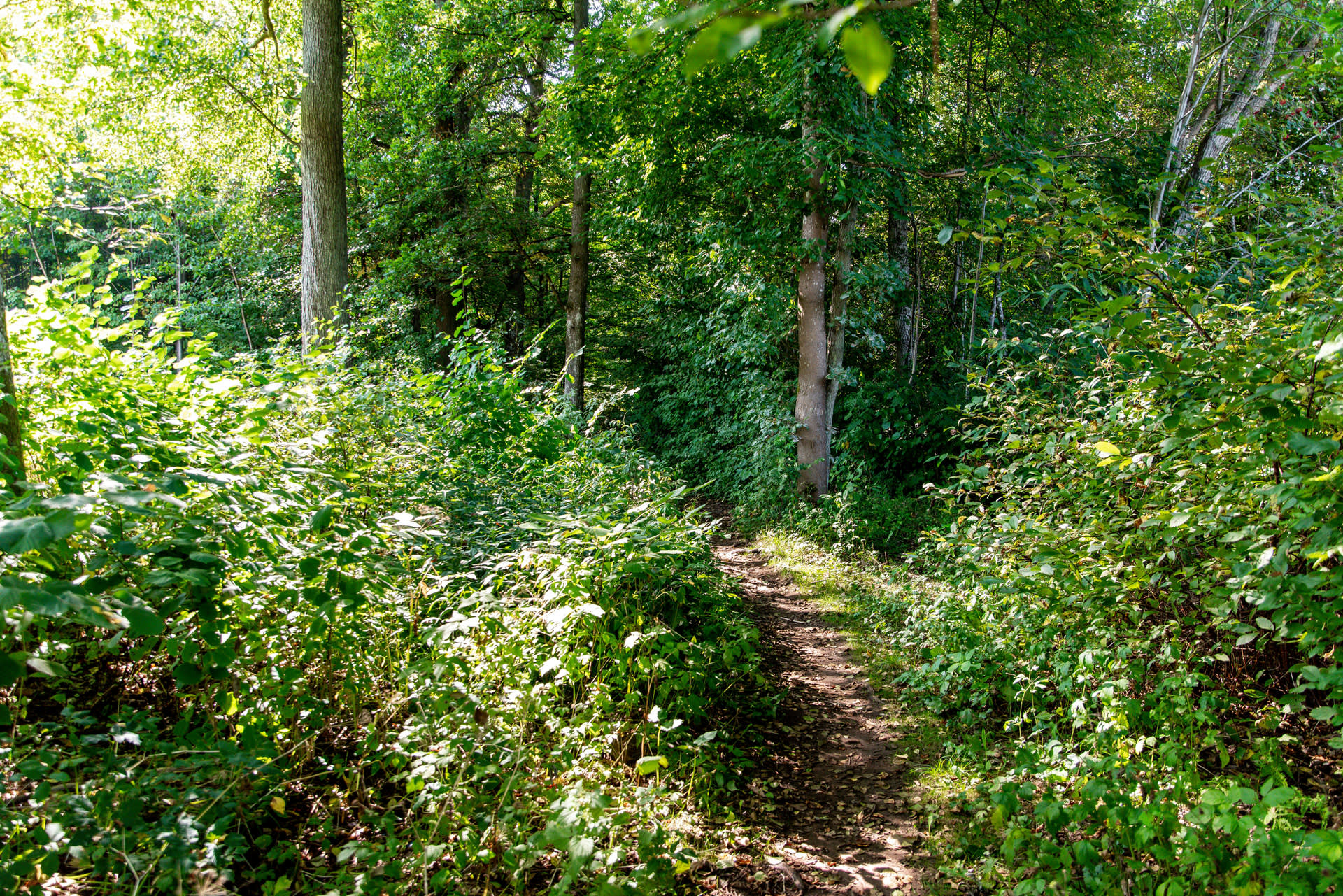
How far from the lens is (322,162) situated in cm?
878

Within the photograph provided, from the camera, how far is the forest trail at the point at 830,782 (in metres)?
3.30

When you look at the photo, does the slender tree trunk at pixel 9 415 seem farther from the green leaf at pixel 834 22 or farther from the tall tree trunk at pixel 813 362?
the tall tree trunk at pixel 813 362

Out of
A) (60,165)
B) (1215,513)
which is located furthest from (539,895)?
(60,165)

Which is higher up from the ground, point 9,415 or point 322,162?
point 322,162

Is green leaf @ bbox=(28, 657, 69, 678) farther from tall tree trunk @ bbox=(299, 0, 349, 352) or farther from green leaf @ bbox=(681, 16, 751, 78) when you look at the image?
tall tree trunk @ bbox=(299, 0, 349, 352)

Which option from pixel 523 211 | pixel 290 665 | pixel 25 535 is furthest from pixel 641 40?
pixel 523 211

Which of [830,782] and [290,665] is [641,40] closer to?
[290,665]

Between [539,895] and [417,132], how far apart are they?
14.8 meters

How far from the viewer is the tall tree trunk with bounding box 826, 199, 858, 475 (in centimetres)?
1025

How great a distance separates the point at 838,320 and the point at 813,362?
687 millimetres

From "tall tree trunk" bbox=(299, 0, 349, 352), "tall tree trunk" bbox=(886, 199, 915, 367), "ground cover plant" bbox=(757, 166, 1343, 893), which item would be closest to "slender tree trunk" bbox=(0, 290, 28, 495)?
"ground cover plant" bbox=(757, 166, 1343, 893)

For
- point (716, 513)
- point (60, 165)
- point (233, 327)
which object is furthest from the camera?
point (233, 327)

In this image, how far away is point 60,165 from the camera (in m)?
6.31

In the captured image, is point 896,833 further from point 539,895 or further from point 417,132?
point 417,132
